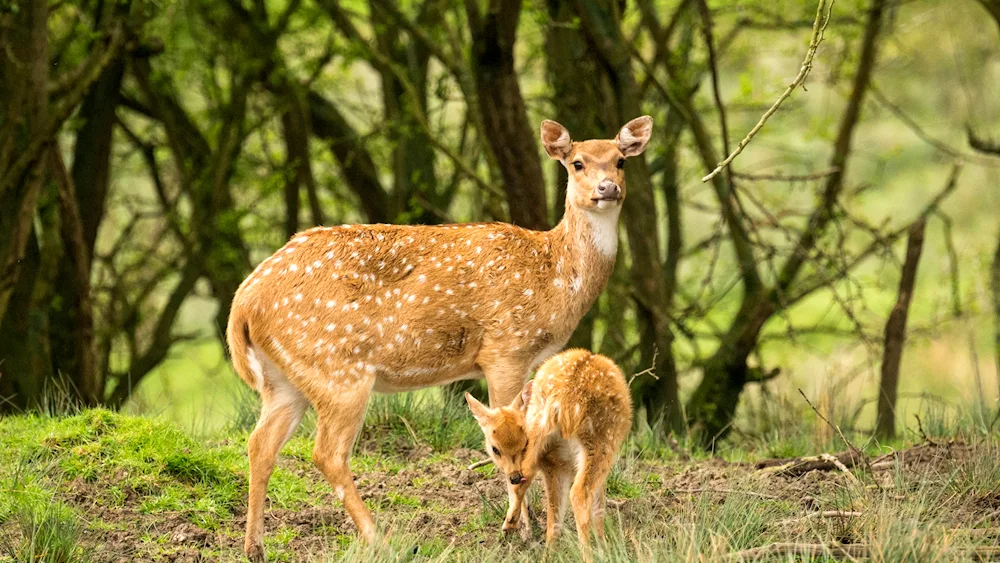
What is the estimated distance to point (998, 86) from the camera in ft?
74.2

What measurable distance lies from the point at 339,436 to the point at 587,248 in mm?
1840

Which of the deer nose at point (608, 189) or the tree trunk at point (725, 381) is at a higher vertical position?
the deer nose at point (608, 189)

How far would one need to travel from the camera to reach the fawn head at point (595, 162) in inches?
269

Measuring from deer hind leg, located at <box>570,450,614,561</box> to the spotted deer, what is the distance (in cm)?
36

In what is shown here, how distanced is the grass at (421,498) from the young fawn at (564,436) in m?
0.18

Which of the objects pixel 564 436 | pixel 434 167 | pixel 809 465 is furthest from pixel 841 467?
pixel 434 167

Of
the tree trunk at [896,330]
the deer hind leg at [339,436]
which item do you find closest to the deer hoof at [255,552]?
the deer hind leg at [339,436]

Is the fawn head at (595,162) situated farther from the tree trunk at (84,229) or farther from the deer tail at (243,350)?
the tree trunk at (84,229)

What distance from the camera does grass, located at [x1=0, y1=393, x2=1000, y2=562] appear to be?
557cm

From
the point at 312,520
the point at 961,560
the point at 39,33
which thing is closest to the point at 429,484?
the point at 312,520

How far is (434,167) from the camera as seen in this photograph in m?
12.5

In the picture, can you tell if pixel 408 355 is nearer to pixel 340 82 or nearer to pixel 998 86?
pixel 340 82

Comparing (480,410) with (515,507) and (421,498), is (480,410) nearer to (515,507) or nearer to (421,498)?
(515,507)

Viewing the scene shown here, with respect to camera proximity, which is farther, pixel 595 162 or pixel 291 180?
pixel 291 180
